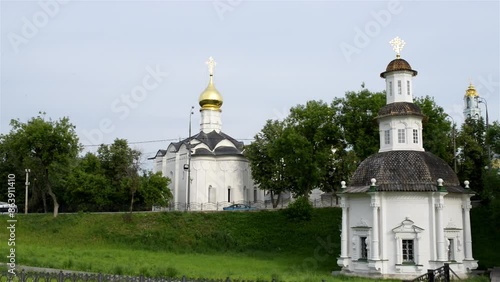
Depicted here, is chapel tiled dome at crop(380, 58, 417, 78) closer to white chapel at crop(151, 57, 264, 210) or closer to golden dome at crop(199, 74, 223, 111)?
white chapel at crop(151, 57, 264, 210)

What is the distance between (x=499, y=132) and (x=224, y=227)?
20.0 meters

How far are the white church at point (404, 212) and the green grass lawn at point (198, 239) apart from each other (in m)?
3.55

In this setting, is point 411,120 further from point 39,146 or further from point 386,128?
point 39,146

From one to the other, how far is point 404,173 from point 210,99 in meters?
32.2

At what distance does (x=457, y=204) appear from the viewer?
28000 mm

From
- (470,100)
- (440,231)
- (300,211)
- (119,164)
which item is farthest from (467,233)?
(470,100)

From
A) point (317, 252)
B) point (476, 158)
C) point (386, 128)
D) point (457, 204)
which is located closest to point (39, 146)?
point (317, 252)

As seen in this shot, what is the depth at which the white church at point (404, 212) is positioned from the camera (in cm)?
2627

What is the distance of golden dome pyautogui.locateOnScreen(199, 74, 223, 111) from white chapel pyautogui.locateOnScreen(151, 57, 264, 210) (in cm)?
293

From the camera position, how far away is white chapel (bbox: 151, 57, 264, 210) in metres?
50.5

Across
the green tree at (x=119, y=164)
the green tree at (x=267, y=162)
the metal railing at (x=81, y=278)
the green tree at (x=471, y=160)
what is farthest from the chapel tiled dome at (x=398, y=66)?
the green tree at (x=119, y=164)

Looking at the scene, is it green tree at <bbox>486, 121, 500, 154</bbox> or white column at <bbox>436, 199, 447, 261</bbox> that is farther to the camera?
green tree at <bbox>486, 121, 500, 154</bbox>

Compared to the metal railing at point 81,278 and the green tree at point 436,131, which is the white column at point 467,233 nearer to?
the green tree at point 436,131

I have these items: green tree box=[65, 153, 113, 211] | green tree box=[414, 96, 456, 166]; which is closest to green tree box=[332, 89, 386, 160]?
green tree box=[414, 96, 456, 166]
